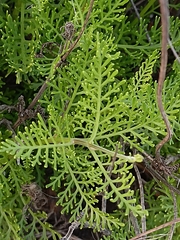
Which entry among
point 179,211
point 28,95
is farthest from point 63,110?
point 179,211

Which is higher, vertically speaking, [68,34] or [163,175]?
[68,34]

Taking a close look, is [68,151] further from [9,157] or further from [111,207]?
[111,207]

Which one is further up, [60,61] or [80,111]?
[60,61]

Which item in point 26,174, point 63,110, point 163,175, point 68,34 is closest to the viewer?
point 68,34

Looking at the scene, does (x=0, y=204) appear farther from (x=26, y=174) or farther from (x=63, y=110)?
(x=63, y=110)

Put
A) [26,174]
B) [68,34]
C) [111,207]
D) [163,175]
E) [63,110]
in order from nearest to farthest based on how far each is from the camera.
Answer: [68,34] < [63,110] < [26,174] < [163,175] < [111,207]

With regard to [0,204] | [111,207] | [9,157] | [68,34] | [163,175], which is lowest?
[111,207]

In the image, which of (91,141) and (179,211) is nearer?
(91,141)
